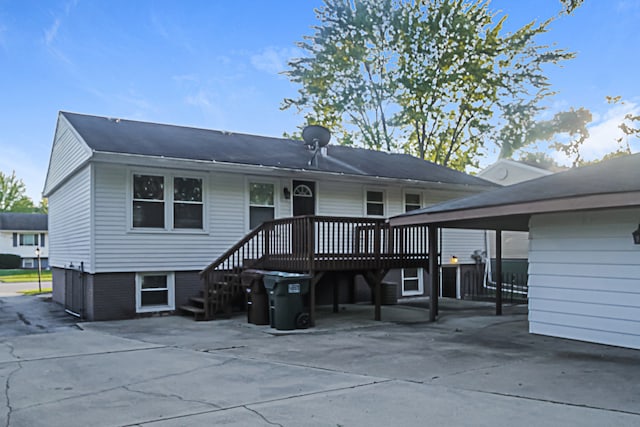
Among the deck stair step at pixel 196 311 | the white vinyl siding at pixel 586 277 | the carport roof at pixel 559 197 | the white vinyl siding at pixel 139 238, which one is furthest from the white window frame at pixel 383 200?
the white vinyl siding at pixel 586 277

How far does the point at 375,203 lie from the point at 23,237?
1688 inches

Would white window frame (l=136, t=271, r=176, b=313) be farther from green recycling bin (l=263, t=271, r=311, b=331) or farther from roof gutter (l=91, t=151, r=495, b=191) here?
green recycling bin (l=263, t=271, r=311, b=331)

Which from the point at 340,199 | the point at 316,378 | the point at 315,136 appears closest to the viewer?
the point at 316,378

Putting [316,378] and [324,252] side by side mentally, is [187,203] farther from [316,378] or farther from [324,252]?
[316,378]

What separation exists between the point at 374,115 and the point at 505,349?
23223 mm

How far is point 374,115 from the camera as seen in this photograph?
29.9 m

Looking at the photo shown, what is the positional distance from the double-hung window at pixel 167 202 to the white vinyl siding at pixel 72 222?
3.60ft

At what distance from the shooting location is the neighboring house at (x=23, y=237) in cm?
4703

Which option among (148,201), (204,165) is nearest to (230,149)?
(204,165)

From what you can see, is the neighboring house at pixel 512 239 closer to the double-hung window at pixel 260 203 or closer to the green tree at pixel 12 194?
the double-hung window at pixel 260 203

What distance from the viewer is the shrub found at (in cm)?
4341

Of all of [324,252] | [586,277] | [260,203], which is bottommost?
[586,277]

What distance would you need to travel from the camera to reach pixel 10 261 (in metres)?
43.8

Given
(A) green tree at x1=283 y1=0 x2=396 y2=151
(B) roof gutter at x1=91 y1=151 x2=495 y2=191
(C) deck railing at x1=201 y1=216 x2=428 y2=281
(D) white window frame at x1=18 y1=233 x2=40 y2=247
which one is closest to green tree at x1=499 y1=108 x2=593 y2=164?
(A) green tree at x1=283 y1=0 x2=396 y2=151
